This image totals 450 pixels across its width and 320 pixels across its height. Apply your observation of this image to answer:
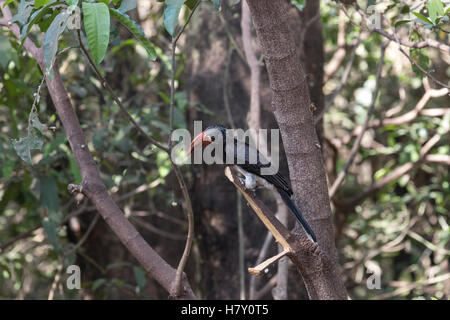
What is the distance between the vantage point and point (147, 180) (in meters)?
3.30

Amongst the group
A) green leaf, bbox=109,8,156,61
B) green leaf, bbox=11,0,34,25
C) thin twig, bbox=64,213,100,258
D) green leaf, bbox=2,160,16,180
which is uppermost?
green leaf, bbox=11,0,34,25

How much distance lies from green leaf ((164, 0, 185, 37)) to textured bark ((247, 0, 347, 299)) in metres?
0.24

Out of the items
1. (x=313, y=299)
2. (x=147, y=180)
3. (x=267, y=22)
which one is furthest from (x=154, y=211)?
(x=267, y=22)

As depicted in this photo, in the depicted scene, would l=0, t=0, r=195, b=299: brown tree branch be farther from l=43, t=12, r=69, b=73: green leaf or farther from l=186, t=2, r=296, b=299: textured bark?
l=186, t=2, r=296, b=299: textured bark

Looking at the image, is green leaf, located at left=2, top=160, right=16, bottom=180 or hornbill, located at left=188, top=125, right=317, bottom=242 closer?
hornbill, located at left=188, top=125, right=317, bottom=242

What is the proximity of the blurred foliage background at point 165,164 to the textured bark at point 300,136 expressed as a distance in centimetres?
75

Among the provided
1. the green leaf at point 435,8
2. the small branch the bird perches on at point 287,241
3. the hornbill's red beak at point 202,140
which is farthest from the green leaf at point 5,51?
the green leaf at point 435,8

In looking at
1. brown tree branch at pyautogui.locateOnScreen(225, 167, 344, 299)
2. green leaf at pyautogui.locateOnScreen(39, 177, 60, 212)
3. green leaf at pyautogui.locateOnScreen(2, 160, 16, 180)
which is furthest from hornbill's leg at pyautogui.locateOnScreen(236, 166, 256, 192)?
green leaf at pyautogui.locateOnScreen(2, 160, 16, 180)

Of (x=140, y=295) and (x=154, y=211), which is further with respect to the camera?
(x=154, y=211)

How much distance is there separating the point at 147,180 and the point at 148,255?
130 centimetres

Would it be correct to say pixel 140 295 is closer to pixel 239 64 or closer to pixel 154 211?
pixel 154 211

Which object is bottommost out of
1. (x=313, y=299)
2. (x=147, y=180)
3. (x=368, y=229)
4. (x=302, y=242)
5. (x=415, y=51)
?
(x=313, y=299)

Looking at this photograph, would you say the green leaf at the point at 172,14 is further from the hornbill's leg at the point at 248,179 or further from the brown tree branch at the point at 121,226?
the hornbill's leg at the point at 248,179

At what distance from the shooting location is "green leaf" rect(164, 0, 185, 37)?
5.11 ft
